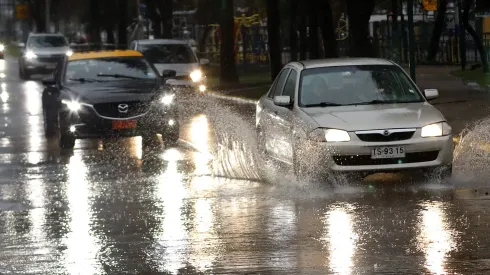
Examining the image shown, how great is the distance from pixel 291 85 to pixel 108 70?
6351mm

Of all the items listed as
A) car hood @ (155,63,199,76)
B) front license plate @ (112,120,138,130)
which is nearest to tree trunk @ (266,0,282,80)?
car hood @ (155,63,199,76)

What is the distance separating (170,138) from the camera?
19000 millimetres

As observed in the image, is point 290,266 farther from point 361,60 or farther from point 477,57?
point 477,57

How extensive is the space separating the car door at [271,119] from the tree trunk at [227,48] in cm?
2450

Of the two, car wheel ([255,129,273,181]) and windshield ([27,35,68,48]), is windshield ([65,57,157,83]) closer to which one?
car wheel ([255,129,273,181])

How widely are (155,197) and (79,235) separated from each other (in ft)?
8.37

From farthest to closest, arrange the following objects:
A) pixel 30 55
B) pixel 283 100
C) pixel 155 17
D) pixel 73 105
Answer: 1. pixel 155 17
2. pixel 30 55
3. pixel 73 105
4. pixel 283 100

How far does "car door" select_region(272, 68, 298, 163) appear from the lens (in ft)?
43.2

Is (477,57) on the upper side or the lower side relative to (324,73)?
lower

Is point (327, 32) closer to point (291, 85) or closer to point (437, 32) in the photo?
point (437, 32)

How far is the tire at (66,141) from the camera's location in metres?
18.6

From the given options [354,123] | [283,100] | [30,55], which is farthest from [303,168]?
[30,55]

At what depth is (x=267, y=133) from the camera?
47.1 ft

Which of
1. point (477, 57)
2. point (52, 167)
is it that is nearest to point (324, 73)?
point (52, 167)
